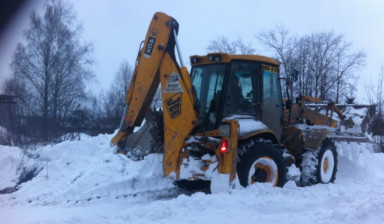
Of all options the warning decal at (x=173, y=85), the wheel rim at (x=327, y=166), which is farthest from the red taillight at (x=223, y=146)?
the wheel rim at (x=327, y=166)

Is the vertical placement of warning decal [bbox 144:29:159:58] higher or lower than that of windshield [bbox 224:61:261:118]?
higher

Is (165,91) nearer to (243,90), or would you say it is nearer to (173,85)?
(173,85)

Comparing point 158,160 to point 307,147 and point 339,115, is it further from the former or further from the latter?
point 339,115

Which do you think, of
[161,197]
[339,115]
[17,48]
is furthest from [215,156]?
[17,48]

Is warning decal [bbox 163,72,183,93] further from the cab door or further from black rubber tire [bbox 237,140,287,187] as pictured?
the cab door

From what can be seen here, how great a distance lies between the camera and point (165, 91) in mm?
5941

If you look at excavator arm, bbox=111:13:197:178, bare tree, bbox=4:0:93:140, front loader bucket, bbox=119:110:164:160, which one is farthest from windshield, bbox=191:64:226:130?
bare tree, bbox=4:0:93:140

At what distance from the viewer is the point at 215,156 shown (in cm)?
573

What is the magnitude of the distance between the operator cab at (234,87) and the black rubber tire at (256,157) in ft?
2.00

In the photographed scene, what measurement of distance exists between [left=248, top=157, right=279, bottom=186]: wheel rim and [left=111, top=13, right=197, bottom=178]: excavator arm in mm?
1271

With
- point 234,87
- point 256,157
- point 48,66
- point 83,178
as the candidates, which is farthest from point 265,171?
point 48,66

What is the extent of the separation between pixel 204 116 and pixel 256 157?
1.14 metres

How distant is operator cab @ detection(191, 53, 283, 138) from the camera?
20.3 feet

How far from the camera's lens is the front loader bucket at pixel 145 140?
6.04 meters
